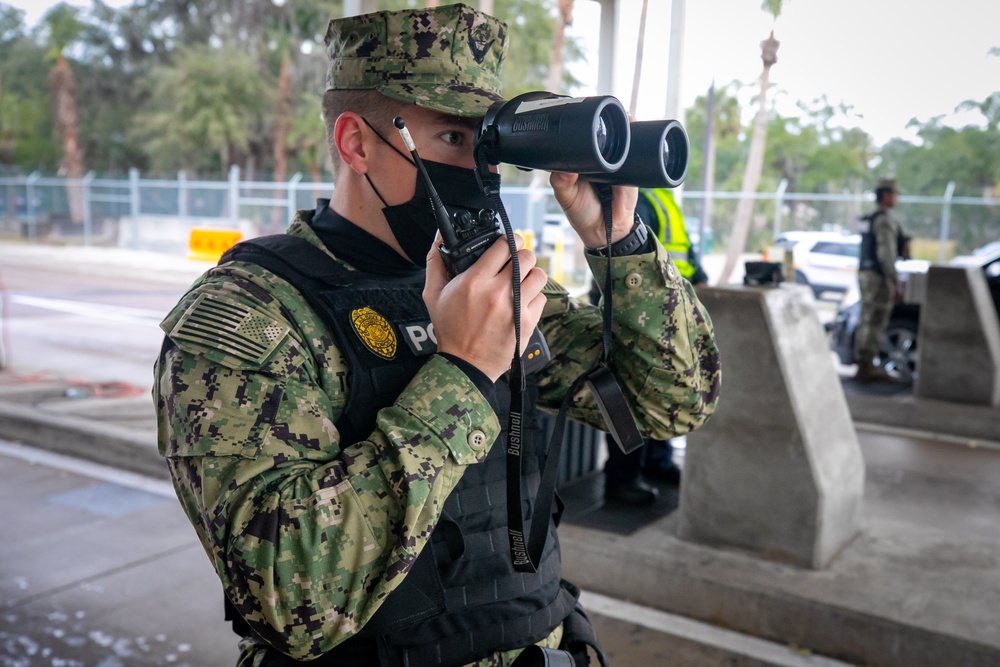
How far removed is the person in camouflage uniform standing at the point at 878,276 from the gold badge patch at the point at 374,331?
7.09 m

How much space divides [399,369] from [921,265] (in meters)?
11.2

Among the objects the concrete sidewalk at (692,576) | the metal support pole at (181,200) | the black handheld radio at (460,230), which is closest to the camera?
the black handheld radio at (460,230)

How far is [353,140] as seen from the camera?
4.68 ft

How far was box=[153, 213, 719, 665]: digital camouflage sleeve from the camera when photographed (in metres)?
1.09

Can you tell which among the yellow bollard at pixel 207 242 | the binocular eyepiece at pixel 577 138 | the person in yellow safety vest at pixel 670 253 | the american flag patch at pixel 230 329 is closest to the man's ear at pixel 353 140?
the binocular eyepiece at pixel 577 138

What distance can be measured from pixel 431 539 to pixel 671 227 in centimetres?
309

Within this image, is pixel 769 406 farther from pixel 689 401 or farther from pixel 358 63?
pixel 358 63

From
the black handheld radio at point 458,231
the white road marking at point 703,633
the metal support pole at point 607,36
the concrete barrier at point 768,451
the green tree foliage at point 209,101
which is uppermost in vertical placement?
the green tree foliage at point 209,101

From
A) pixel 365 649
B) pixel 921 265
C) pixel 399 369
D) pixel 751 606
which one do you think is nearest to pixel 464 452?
pixel 399 369

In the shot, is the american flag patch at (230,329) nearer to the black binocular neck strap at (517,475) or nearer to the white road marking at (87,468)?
the black binocular neck strap at (517,475)

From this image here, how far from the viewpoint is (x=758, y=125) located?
9.15m

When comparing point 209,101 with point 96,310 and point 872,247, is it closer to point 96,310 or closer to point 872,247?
point 96,310

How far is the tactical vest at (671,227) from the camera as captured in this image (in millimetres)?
4086

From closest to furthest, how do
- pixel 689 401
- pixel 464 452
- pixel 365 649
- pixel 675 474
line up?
pixel 464 452 < pixel 365 649 < pixel 689 401 < pixel 675 474
